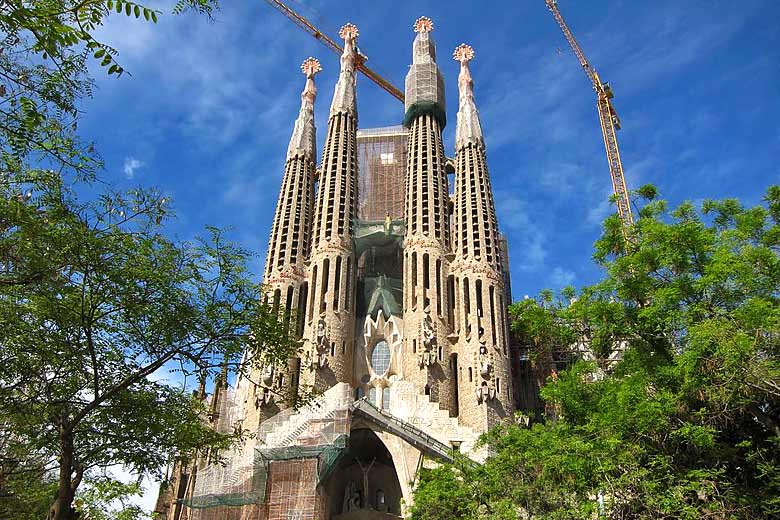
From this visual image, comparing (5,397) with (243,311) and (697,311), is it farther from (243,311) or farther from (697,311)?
(697,311)

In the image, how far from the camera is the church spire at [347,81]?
151 feet

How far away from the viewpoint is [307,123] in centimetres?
4794

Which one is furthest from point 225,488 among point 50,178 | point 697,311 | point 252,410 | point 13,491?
point 50,178

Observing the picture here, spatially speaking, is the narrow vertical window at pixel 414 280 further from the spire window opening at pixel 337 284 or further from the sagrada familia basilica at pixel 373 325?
→ the spire window opening at pixel 337 284

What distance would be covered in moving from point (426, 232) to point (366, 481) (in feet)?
48.1

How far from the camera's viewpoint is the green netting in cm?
4538

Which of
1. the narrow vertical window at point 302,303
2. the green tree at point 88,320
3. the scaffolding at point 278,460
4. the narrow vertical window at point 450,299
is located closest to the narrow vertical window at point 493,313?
the narrow vertical window at point 450,299

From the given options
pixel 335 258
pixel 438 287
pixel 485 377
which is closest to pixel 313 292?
pixel 335 258

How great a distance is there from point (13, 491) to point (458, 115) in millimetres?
36328

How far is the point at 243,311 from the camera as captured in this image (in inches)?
461

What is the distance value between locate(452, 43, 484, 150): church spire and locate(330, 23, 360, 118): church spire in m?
7.31

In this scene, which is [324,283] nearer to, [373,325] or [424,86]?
[373,325]

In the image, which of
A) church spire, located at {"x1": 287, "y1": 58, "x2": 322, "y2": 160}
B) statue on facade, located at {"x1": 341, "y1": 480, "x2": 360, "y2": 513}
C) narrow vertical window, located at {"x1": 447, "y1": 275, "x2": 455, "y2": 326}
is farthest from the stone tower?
narrow vertical window, located at {"x1": 447, "y1": 275, "x2": 455, "y2": 326}

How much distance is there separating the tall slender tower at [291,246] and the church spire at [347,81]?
2.88m
